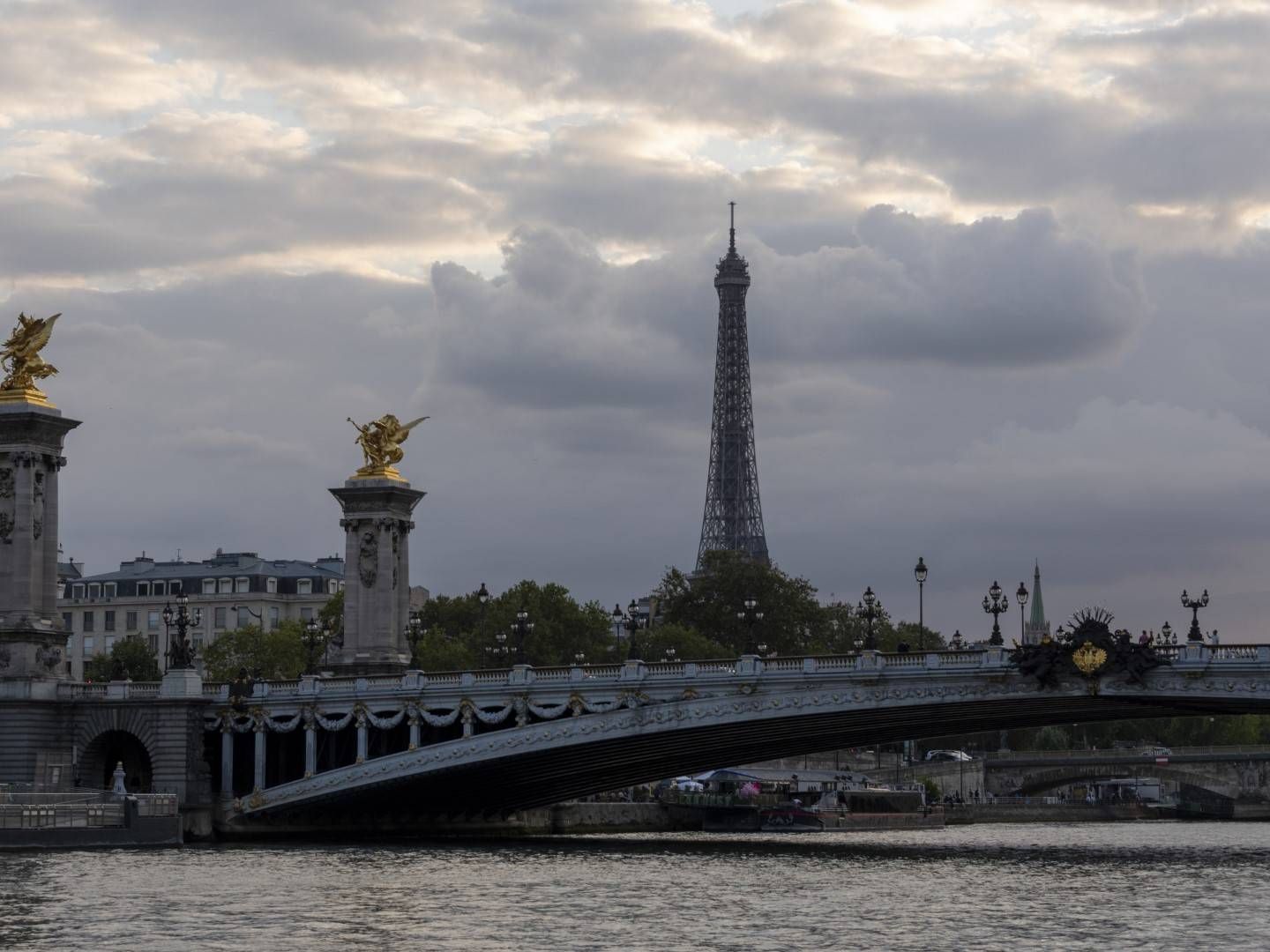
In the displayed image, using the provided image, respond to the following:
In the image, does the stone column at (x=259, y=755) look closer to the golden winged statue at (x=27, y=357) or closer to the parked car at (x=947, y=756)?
the golden winged statue at (x=27, y=357)

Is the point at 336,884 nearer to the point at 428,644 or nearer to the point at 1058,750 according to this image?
the point at 428,644

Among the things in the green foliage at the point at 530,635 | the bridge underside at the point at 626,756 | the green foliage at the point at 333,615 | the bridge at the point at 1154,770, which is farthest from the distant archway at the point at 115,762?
the bridge at the point at 1154,770

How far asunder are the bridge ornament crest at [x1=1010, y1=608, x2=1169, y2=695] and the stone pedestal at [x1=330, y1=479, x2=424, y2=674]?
3584cm

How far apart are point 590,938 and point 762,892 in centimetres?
1340

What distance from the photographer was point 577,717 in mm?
82875

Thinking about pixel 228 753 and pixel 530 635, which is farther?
pixel 530 635

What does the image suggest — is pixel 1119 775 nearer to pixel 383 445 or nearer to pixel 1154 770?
pixel 1154 770

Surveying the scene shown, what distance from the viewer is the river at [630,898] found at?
4941 centimetres

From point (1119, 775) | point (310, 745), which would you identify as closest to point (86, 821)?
point (310, 745)

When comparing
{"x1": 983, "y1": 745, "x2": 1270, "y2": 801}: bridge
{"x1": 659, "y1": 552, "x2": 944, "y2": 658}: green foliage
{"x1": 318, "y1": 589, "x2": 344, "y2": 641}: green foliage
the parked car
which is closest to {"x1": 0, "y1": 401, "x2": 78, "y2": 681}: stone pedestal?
{"x1": 318, "y1": 589, "x2": 344, "y2": 641}: green foliage

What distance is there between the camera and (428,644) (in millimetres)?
126562

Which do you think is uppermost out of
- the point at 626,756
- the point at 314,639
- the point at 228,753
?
the point at 314,639

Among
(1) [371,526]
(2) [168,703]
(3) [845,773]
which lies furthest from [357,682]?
(3) [845,773]

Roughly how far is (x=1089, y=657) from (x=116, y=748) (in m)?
40.7
